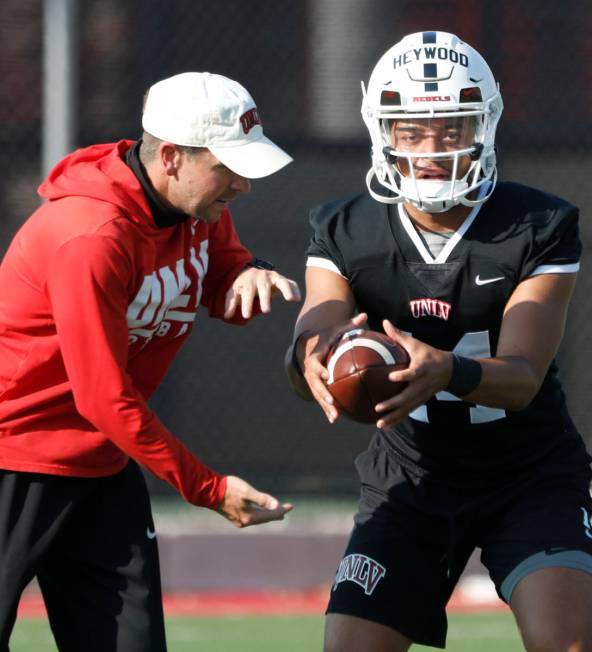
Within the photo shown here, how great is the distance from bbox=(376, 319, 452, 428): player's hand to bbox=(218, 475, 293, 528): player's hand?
1.41 ft

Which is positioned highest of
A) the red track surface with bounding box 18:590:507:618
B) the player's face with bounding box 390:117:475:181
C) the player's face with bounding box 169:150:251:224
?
the player's face with bounding box 390:117:475:181

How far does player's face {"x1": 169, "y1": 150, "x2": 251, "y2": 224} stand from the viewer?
3885 millimetres

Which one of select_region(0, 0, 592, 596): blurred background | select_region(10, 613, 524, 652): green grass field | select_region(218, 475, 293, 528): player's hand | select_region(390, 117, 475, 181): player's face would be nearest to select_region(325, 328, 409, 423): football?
select_region(218, 475, 293, 528): player's hand

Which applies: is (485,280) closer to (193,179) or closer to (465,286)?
(465,286)

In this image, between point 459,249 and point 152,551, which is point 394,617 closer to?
point 152,551

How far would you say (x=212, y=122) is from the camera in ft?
12.7

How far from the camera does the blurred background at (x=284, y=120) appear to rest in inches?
296

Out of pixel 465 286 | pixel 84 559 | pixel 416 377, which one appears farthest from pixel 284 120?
pixel 416 377

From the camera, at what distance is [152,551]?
399 cm

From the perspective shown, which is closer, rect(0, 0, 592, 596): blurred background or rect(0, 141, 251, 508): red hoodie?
rect(0, 141, 251, 508): red hoodie

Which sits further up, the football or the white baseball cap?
the white baseball cap

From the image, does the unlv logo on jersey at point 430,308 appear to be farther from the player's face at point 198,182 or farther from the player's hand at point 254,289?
the player's face at point 198,182

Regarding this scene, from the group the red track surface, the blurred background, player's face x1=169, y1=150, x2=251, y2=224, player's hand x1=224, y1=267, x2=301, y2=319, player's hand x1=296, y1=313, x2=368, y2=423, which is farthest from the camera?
the blurred background

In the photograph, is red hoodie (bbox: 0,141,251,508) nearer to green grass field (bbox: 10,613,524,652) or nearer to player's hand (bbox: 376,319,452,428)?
player's hand (bbox: 376,319,452,428)
